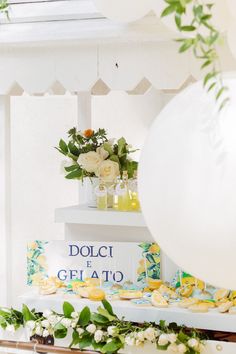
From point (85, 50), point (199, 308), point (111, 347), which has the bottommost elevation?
point (111, 347)

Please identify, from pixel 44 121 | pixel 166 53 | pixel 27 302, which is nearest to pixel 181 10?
pixel 166 53

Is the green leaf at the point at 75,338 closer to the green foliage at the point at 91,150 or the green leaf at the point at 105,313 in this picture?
the green leaf at the point at 105,313

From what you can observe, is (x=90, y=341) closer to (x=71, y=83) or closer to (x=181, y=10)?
(x=71, y=83)

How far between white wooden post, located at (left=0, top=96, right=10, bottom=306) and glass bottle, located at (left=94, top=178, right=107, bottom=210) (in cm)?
35

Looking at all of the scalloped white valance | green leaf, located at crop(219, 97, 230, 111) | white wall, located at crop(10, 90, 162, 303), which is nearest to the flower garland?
the scalloped white valance

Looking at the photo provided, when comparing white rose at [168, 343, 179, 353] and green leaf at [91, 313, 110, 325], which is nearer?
white rose at [168, 343, 179, 353]

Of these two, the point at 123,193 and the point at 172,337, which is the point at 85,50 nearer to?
the point at 123,193

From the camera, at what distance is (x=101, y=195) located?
92.5 inches

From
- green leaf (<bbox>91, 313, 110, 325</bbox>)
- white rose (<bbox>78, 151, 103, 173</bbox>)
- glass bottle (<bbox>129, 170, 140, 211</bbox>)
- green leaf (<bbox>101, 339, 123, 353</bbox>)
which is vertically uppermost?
white rose (<bbox>78, 151, 103, 173</bbox>)

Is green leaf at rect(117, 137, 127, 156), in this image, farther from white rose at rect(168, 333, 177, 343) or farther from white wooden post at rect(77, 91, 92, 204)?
white rose at rect(168, 333, 177, 343)

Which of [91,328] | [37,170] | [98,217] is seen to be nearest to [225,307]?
[91,328]

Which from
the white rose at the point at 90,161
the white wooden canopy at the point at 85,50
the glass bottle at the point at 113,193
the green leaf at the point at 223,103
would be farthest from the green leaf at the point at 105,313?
the green leaf at the point at 223,103

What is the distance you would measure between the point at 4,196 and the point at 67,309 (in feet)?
1.69

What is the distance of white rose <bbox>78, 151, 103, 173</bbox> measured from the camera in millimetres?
2336
